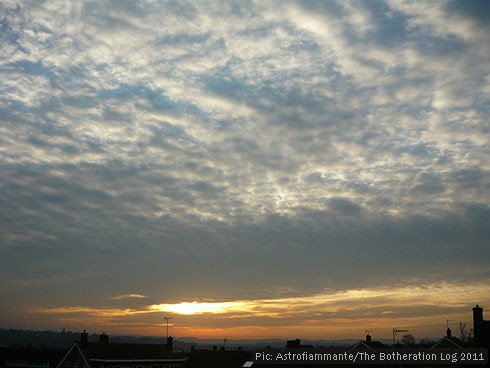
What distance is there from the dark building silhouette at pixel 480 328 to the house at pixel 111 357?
145ft

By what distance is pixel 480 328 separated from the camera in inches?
2534

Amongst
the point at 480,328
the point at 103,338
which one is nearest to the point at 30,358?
the point at 103,338

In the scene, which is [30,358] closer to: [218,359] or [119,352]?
[119,352]

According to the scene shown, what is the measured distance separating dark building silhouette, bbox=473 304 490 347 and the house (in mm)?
44230

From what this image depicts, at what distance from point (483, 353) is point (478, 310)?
274 inches

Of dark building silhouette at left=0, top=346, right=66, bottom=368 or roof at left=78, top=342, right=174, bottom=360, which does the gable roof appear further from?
dark building silhouette at left=0, top=346, right=66, bottom=368

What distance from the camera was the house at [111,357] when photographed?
227 ft

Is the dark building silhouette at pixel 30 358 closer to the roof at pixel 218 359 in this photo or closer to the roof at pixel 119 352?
the roof at pixel 119 352

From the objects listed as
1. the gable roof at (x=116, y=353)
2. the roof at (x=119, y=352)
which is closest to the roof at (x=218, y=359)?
the gable roof at (x=116, y=353)

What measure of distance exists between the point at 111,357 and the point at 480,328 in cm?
4903

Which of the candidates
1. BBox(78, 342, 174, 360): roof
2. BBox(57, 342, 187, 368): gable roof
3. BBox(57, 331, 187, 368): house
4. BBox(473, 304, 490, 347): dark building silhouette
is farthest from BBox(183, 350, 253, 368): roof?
BBox(473, 304, 490, 347): dark building silhouette

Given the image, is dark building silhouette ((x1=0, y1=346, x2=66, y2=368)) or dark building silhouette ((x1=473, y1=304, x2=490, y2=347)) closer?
dark building silhouette ((x1=473, y1=304, x2=490, y2=347))

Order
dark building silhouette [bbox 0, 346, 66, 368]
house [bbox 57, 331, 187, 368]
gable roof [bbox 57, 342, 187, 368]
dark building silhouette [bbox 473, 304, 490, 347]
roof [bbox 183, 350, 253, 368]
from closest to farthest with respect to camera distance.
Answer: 1. dark building silhouette [bbox 473, 304, 490, 347]
2. house [bbox 57, 331, 187, 368]
3. gable roof [bbox 57, 342, 187, 368]
4. roof [bbox 183, 350, 253, 368]
5. dark building silhouette [bbox 0, 346, 66, 368]

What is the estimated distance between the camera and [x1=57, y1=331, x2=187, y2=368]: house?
6919 centimetres
